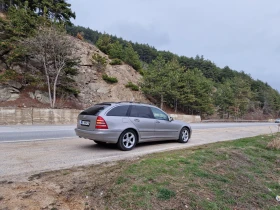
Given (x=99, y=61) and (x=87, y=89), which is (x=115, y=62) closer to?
(x=99, y=61)

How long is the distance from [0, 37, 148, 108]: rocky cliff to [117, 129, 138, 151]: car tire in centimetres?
1768

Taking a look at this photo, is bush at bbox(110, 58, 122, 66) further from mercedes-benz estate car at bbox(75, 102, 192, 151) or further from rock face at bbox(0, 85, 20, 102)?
mercedes-benz estate car at bbox(75, 102, 192, 151)

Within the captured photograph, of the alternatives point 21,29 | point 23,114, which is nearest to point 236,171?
point 23,114

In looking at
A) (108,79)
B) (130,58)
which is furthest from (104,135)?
(130,58)

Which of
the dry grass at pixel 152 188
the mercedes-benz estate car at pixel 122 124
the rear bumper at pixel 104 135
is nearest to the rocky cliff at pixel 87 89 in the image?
the mercedes-benz estate car at pixel 122 124

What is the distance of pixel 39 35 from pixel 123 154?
19182mm

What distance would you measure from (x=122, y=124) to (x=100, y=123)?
733 millimetres

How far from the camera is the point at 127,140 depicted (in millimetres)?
7324

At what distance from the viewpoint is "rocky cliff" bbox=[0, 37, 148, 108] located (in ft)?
72.4

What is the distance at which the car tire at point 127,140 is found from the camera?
7.11 metres

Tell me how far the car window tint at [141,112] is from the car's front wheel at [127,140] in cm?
66

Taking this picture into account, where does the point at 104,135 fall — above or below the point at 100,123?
below

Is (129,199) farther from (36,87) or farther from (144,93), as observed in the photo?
(144,93)

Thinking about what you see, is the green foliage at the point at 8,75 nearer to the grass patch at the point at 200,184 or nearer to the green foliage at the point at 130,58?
the grass patch at the point at 200,184
